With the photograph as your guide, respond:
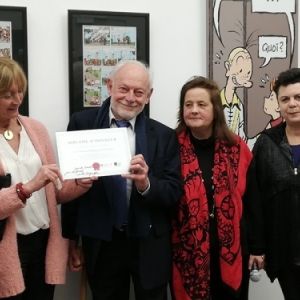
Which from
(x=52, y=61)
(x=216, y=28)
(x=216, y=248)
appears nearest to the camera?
(x=216, y=248)

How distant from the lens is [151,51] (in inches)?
81.9

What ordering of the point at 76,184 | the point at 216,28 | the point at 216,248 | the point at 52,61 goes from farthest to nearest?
the point at 216,28, the point at 52,61, the point at 216,248, the point at 76,184

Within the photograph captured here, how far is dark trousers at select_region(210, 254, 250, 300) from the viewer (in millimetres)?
1880

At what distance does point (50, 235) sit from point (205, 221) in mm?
624

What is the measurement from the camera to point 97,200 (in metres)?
1.69

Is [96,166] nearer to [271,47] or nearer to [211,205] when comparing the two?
[211,205]

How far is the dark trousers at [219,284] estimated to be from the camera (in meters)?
1.88

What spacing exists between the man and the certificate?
10cm

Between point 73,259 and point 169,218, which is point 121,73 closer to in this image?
point 169,218

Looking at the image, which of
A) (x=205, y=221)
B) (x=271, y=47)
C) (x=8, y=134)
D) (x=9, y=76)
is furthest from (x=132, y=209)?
(x=271, y=47)

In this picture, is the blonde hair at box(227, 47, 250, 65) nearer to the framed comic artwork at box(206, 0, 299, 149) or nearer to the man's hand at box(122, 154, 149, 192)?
the framed comic artwork at box(206, 0, 299, 149)

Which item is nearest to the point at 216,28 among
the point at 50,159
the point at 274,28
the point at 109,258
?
the point at 274,28

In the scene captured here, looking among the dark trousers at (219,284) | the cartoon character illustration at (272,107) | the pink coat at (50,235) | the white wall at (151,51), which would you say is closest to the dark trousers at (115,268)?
the pink coat at (50,235)

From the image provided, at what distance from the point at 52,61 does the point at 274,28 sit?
1128 mm
